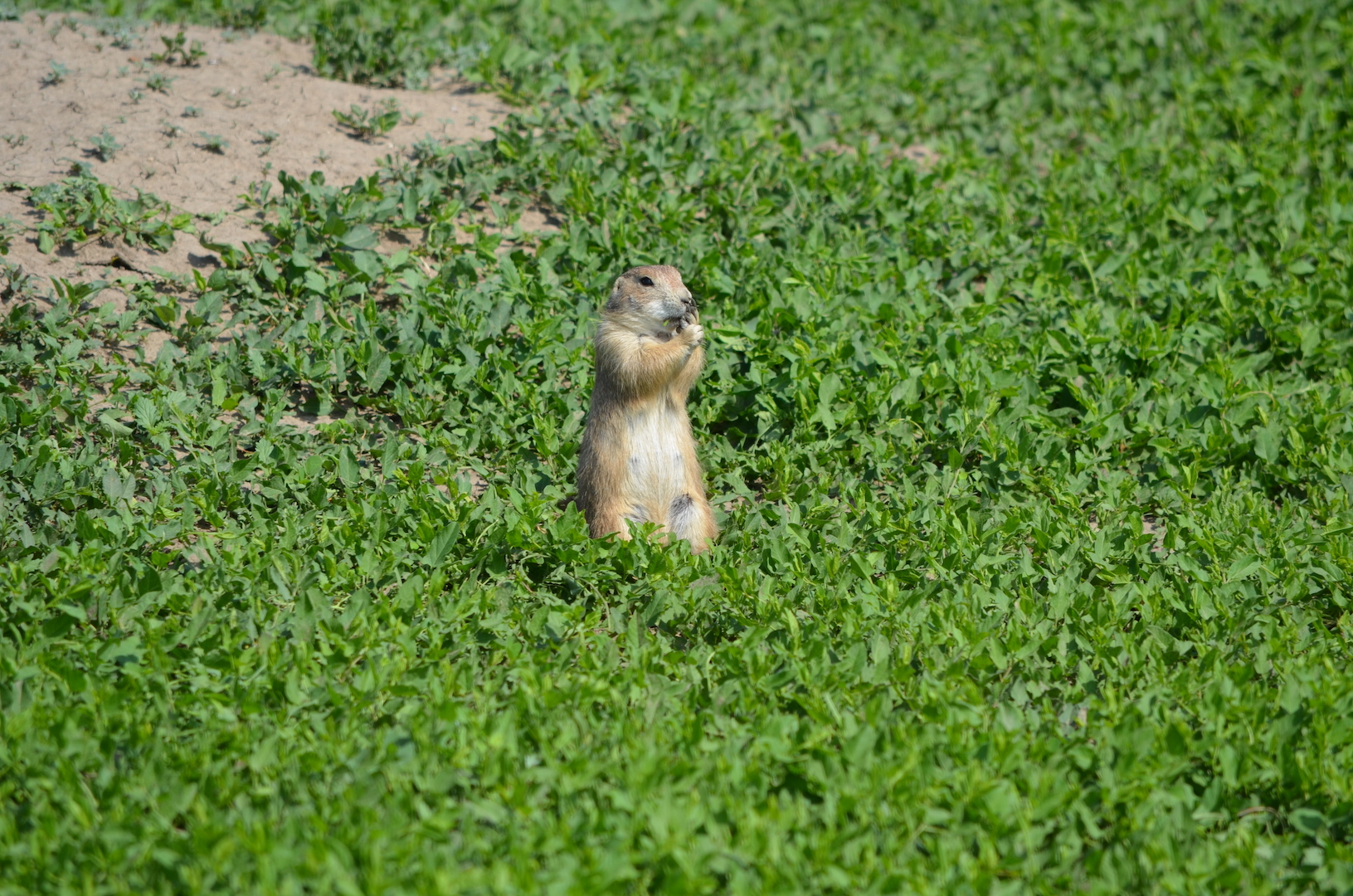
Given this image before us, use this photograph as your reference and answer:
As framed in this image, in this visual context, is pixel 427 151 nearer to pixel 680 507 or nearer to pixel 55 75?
pixel 55 75

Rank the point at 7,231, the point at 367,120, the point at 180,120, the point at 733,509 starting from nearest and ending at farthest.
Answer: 1. the point at 733,509
2. the point at 7,231
3. the point at 180,120
4. the point at 367,120

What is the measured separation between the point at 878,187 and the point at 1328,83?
164 inches

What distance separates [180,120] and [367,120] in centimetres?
106

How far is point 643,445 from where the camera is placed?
5.05 metres

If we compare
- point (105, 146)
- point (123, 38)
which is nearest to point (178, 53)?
point (123, 38)

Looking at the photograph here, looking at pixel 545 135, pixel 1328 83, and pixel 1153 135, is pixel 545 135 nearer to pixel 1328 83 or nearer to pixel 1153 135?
pixel 1153 135

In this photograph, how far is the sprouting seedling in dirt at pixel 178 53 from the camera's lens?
24.1 feet

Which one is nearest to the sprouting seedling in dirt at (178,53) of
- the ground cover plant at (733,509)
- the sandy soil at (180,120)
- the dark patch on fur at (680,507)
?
the sandy soil at (180,120)

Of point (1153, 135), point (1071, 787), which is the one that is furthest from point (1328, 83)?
point (1071, 787)

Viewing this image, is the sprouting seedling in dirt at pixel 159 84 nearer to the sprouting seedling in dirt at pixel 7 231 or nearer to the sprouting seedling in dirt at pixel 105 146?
the sprouting seedling in dirt at pixel 105 146

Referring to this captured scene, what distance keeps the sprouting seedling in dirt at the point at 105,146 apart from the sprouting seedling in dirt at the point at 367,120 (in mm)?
1288

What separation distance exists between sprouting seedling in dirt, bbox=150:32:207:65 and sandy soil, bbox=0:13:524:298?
0.09ft

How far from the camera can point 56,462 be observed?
4.90 meters

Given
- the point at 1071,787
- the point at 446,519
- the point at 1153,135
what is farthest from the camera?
the point at 1153,135
